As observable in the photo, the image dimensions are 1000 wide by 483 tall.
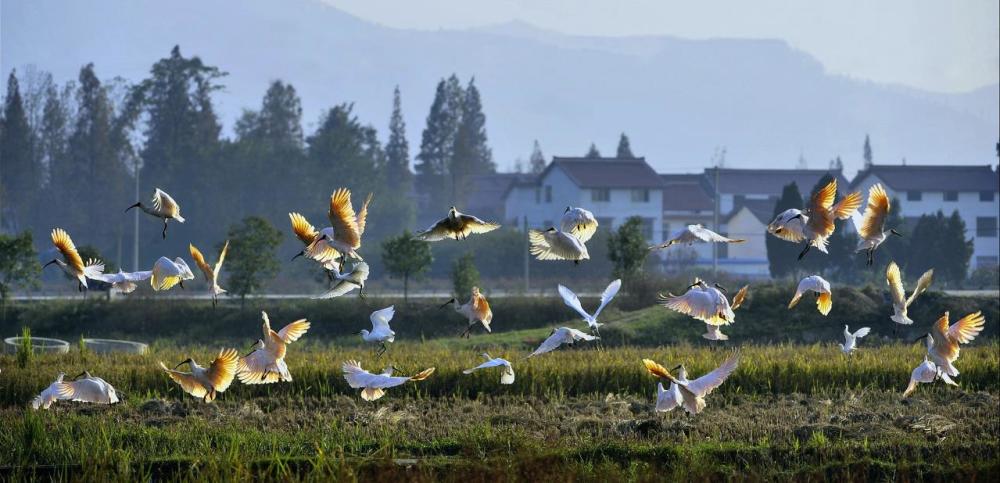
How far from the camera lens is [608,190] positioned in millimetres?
53938

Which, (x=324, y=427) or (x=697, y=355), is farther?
(x=697, y=355)

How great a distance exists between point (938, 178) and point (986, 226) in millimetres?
3072

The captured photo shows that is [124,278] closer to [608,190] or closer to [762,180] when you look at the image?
[608,190]

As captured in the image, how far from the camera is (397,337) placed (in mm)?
26188

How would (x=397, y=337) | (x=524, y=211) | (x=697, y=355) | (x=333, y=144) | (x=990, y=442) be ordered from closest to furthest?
(x=990, y=442), (x=697, y=355), (x=397, y=337), (x=333, y=144), (x=524, y=211)

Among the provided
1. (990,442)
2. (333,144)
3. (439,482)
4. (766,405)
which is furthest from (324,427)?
(333,144)

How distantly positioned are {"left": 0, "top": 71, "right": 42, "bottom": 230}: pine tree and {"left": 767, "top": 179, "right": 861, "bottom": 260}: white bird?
48.6m

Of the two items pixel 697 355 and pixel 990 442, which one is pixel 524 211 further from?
pixel 990 442

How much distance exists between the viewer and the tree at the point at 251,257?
28.4 metres

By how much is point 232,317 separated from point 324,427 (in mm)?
16602

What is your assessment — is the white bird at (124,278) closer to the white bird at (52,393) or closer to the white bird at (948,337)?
the white bird at (52,393)

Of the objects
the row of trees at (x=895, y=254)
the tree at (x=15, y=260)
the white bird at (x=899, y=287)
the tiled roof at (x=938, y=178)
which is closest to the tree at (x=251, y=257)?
the tree at (x=15, y=260)

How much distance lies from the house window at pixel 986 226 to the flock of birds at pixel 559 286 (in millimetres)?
46507

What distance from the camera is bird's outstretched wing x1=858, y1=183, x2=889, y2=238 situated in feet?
32.6
